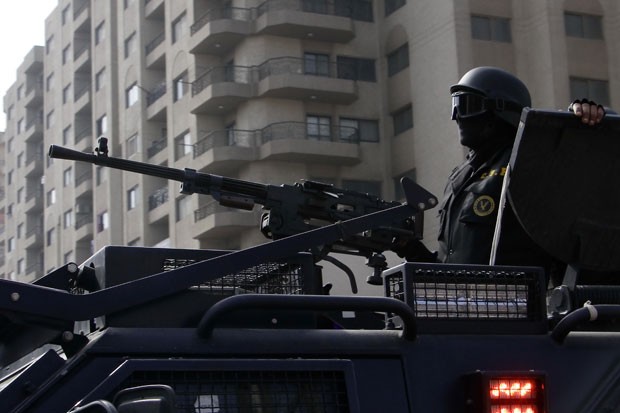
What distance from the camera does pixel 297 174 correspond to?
41.8 m

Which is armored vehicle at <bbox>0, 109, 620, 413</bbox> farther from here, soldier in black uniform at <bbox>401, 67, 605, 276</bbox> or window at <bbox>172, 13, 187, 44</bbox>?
window at <bbox>172, 13, 187, 44</bbox>

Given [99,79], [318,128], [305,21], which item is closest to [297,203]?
[305,21]

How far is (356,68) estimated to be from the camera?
43.7 metres

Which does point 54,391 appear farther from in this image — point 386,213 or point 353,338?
point 386,213

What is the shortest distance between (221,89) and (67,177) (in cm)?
1863

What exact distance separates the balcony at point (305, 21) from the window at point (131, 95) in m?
9.32

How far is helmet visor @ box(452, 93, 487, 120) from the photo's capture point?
201 inches

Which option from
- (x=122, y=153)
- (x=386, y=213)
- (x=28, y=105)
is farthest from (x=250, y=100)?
(x=386, y=213)

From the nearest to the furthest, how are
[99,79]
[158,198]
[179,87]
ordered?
1. [179,87]
2. [158,198]
3. [99,79]

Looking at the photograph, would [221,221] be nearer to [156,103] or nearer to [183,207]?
[183,207]

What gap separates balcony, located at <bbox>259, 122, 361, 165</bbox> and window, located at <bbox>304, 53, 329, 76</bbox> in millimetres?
1855

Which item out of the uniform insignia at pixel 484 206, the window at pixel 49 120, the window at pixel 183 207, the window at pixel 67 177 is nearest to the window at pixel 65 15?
the window at pixel 49 120

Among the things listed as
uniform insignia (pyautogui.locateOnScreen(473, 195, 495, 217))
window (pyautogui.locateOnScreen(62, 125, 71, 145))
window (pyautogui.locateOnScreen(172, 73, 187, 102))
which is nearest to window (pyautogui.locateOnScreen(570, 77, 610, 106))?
window (pyautogui.locateOnScreen(172, 73, 187, 102))

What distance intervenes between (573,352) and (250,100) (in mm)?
39042
